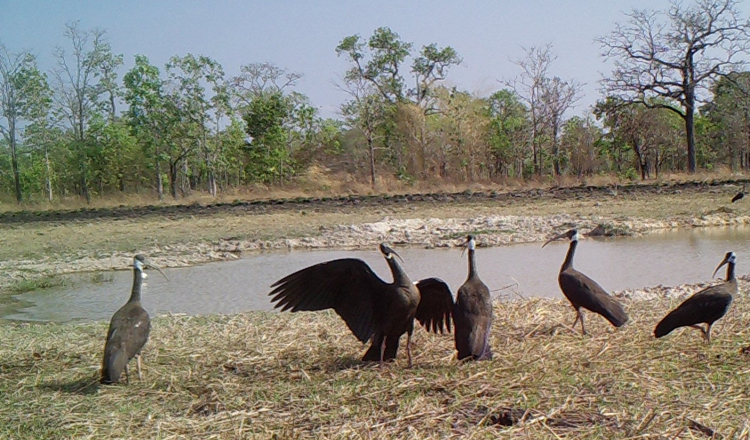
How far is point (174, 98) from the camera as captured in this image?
38688 mm

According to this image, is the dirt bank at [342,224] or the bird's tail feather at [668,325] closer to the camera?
the bird's tail feather at [668,325]

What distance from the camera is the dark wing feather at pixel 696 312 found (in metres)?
5.84

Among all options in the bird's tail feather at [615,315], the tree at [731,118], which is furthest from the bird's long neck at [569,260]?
the tree at [731,118]

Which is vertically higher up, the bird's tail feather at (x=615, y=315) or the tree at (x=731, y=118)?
the tree at (x=731, y=118)

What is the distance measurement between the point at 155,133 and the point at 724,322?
36.6m

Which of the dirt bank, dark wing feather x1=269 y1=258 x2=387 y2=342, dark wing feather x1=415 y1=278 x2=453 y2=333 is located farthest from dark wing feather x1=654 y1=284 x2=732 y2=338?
the dirt bank

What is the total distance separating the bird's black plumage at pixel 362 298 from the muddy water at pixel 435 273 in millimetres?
3943

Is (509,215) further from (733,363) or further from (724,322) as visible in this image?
(733,363)

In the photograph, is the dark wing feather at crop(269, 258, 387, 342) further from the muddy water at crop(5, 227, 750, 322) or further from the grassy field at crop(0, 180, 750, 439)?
the muddy water at crop(5, 227, 750, 322)

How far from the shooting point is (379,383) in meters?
5.20

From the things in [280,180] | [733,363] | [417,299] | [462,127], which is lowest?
[733,363]

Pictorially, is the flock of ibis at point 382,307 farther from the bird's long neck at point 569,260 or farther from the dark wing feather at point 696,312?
the bird's long neck at point 569,260

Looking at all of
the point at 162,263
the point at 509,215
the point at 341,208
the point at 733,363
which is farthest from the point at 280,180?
the point at 733,363

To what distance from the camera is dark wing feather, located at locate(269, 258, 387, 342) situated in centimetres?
579
